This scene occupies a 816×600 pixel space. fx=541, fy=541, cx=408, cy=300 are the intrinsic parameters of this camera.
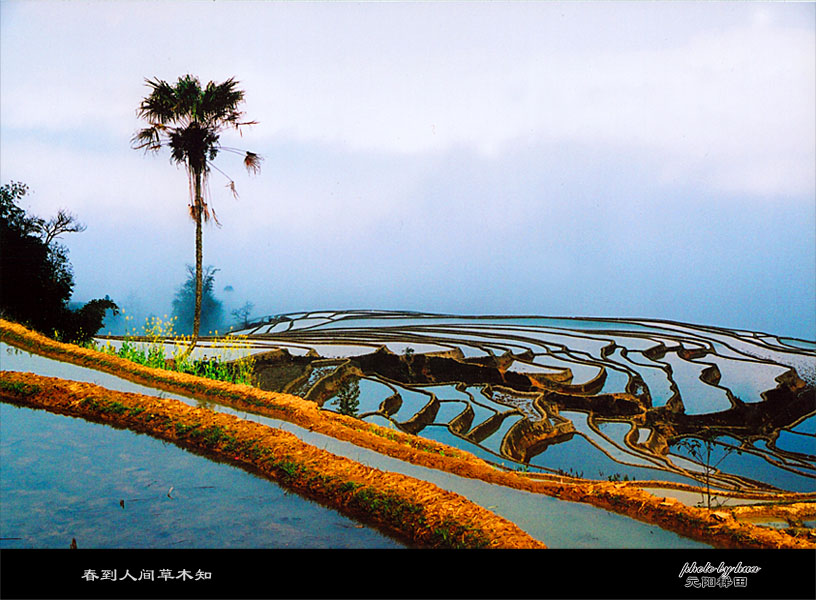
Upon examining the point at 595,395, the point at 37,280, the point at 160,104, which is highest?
the point at 160,104

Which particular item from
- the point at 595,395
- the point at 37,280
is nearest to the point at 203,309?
the point at 37,280

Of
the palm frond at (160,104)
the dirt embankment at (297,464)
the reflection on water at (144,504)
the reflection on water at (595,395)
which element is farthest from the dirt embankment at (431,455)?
the palm frond at (160,104)

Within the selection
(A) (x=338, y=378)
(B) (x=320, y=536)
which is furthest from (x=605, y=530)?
(A) (x=338, y=378)

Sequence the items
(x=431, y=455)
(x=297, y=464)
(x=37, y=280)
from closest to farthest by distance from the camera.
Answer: (x=297, y=464) → (x=431, y=455) → (x=37, y=280)

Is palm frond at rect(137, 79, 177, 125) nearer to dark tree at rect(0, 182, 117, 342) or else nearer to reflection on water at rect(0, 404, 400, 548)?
dark tree at rect(0, 182, 117, 342)

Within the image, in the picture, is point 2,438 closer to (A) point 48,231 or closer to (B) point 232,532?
(B) point 232,532

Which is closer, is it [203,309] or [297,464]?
[297,464]

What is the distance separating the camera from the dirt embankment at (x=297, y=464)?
3.64 meters

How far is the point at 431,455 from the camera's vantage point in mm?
4820

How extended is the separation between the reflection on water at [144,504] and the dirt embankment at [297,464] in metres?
0.17

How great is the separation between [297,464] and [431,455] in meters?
1.17

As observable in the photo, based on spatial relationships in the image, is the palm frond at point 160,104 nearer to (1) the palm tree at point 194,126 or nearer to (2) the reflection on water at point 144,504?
(1) the palm tree at point 194,126

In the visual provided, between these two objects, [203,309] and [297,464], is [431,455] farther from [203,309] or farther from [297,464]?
[203,309]

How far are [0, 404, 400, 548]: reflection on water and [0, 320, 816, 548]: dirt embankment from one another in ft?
3.99
